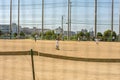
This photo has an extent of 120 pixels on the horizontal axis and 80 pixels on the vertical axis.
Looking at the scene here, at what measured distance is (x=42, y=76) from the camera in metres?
9.27

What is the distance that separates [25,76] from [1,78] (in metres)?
0.76

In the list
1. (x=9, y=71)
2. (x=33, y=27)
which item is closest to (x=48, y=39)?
(x=9, y=71)

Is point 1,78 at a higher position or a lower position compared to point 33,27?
lower

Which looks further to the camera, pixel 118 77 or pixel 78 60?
pixel 78 60

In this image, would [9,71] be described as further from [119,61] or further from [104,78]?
[119,61]

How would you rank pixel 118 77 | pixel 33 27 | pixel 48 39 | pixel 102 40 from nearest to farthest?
pixel 33 27, pixel 118 77, pixel 48 39, pixel 102 40

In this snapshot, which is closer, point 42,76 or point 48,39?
point 42,76

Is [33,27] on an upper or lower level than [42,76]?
upper

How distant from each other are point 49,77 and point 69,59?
6.27 m

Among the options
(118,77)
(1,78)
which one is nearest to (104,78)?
(118,77)

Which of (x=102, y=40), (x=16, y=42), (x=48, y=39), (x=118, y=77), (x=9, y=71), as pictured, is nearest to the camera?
(x=118, y=77)

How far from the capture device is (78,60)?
14758 mm

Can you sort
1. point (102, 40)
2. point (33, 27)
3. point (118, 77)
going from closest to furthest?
point (33, 27)
point (118, 77)
point (102, 40)

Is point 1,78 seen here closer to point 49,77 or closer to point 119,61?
point 49,77
